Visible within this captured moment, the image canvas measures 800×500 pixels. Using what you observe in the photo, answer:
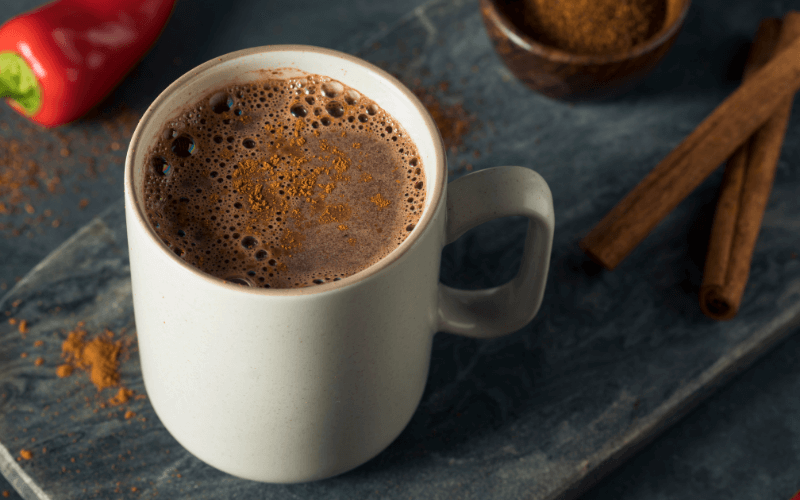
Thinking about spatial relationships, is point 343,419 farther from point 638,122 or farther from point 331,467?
point 638,122

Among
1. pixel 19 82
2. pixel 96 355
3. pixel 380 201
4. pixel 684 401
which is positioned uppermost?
pixel 380 201

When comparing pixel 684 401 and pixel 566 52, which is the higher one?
pixel 566 52

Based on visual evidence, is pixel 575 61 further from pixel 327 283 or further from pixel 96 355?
pixel 96 355

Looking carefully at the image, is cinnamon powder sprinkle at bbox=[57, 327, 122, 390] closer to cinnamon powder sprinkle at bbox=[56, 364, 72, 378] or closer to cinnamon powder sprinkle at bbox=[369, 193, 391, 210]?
cinnamon powder sprinkle at bbox=[56, 364, 72, 378]

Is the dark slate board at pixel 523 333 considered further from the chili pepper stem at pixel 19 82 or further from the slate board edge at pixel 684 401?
the chili pepper stem at pixel 19 82

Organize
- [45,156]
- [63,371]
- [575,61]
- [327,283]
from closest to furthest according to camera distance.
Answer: [327,283] < [63,371] < [575,61] < [45,156]

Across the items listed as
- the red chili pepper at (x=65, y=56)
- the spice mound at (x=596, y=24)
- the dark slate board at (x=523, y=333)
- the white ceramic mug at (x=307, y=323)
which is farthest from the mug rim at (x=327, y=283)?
the red chili pepper at (x=65, y=56)

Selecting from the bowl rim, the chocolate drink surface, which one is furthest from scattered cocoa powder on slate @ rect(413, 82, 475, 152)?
the chocolate drink surface

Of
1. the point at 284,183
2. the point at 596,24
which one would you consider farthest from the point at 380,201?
the point at 596,24
